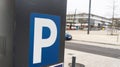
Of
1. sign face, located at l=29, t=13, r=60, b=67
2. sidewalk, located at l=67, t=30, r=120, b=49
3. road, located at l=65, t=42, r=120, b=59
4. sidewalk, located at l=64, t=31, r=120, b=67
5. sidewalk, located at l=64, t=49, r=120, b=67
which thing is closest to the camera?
sign face, located at l=29, t=13, r=60, b=67

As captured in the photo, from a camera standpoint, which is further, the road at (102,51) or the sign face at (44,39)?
the road at (102,51)

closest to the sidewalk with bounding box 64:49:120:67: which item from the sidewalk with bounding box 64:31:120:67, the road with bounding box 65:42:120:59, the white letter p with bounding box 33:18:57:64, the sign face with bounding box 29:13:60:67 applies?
the sidewalk with bounding box 64:31:120:67

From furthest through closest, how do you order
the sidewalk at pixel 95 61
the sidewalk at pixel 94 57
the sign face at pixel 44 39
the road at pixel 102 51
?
the road at pixel 102 51 < the sidewalk at pixel 94 57 < the sidewalk at pixel 95 61 < the sign face at pixel 44 39

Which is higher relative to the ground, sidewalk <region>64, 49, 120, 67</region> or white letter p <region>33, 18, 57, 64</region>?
white letter p <region>33, 18, 57, 64</region>

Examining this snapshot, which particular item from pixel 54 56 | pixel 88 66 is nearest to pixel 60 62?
pixel 54 56

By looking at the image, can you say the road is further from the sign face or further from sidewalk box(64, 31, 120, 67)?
the sign face

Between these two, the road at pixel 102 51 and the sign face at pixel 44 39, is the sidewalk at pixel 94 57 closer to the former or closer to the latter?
the road at pixel 102 51

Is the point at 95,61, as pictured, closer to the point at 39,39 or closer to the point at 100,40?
the point at 39,39

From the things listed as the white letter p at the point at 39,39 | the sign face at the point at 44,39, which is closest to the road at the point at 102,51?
the sign face at the point at 44,39

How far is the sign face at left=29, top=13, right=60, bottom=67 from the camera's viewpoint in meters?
1.57

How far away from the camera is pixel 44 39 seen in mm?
1675

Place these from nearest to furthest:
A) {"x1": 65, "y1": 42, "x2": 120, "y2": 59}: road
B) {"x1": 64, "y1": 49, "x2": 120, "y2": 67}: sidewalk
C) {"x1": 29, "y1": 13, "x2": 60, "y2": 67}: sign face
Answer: {"x1": 29, "y1": 13, "x2": 60, "y2": 67}: sign face → {"x1": 64, "y1": 49, "x2": 120, "y2": 67}: sidewalk → {"x1": 65, "y1": 42, "x2": 120, "y2": 59}: road

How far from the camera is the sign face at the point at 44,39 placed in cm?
157

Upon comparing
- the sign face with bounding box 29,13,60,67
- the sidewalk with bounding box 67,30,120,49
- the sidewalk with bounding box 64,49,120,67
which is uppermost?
the sign face with bounding box 29,13,60,67
